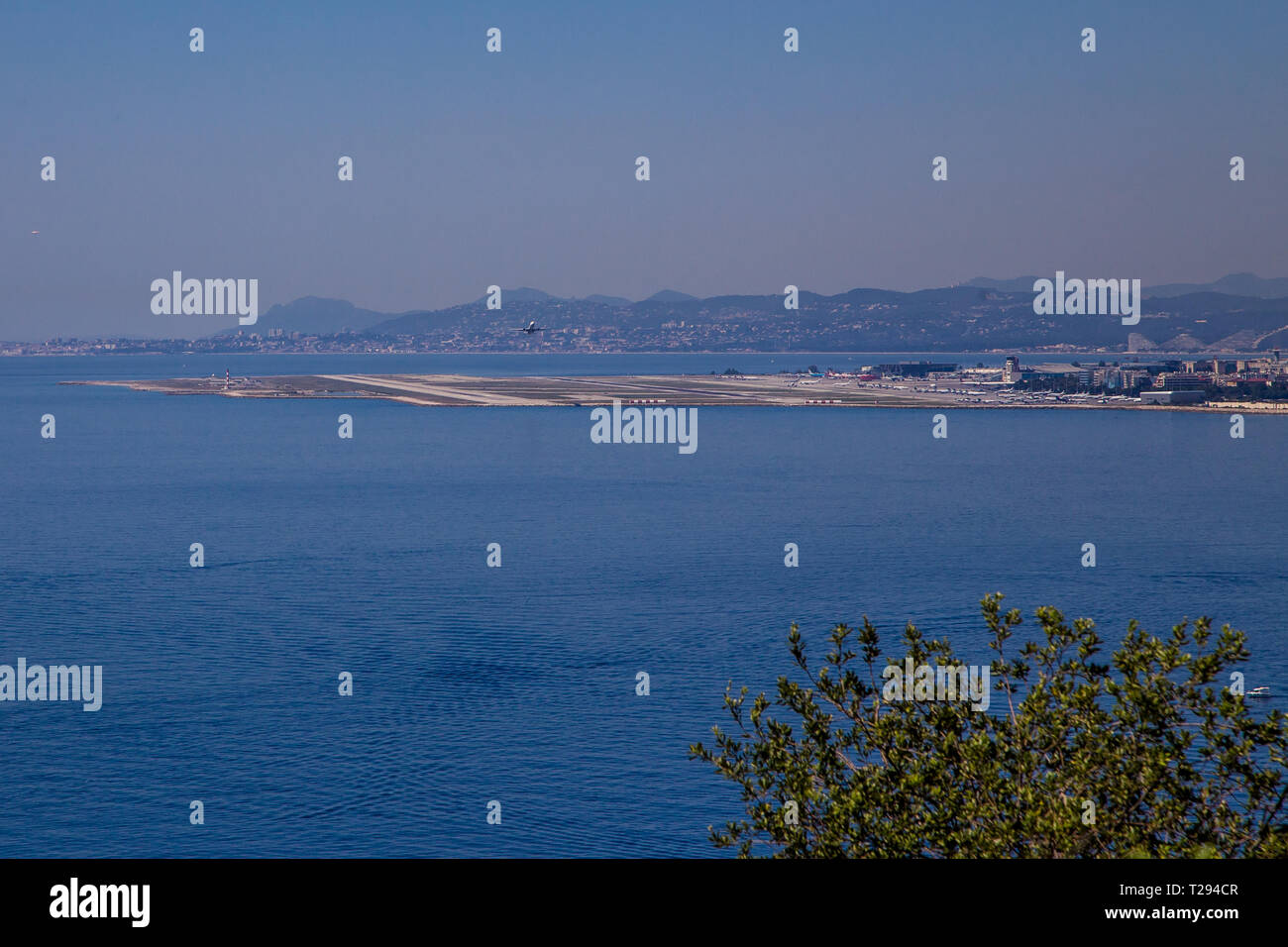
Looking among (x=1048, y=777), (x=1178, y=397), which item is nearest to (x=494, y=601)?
(x=1048, y=777)

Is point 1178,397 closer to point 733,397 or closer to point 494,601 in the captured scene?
point 733,397

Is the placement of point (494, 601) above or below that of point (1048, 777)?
below

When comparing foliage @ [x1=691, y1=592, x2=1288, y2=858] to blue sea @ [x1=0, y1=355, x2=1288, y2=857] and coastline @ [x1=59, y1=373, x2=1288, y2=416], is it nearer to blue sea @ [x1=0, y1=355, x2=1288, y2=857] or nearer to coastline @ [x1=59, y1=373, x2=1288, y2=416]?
blue sea @ [x1=0, y1=355, x2=1288, y2=857]

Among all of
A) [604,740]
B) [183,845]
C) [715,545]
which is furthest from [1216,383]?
[183,845]

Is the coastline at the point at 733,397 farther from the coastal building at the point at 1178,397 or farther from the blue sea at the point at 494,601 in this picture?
the blue sea at the point at 494,601

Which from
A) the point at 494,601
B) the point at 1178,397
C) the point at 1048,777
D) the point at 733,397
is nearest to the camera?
the point at 1048,777

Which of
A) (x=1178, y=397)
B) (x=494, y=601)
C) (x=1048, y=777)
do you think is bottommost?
(x=494, y=601)

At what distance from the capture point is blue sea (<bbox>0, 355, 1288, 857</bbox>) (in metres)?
32.0

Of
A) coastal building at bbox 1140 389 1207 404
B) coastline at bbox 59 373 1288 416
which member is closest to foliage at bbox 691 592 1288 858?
coastline at bbox 59 373 1288 416

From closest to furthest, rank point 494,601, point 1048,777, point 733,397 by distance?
1. point 1048,777
2. point 494,601
3. point 733,397

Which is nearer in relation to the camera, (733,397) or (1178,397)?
(1178,397)

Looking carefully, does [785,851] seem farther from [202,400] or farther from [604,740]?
[202,400]

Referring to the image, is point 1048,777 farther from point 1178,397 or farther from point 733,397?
point 733,397

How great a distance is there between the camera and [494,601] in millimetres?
53688
